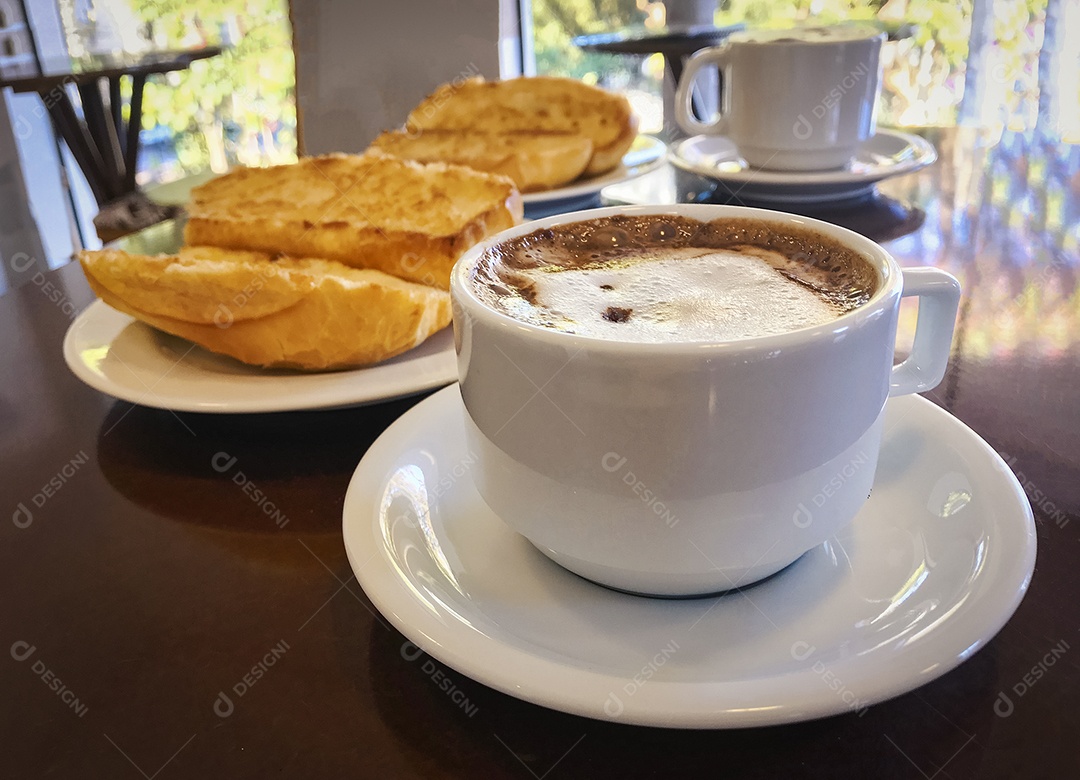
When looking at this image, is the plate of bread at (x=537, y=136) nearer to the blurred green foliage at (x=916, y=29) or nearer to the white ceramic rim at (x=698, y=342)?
the white ceramic rim at (x=698, y=342)

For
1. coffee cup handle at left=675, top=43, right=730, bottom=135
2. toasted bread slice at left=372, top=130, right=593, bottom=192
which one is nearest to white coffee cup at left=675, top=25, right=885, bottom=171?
coffee cup handle at left=675, top=43, right=730, bottom=135

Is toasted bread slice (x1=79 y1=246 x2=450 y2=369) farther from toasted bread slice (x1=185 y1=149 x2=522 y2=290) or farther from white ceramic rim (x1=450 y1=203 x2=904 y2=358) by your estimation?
white ceramic rim (x1=450 y1=203 x2=904 y2=358)

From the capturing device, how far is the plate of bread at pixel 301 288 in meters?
0.76

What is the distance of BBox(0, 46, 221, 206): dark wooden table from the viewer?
3016 millimetres

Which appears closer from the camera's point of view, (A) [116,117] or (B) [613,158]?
(B) [613,158]

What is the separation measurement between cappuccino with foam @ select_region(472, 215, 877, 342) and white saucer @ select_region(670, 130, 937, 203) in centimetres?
75

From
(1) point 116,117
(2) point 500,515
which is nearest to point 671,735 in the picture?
(2) point 500,515

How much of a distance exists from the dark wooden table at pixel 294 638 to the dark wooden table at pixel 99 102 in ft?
8.82

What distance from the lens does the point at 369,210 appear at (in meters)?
1.05

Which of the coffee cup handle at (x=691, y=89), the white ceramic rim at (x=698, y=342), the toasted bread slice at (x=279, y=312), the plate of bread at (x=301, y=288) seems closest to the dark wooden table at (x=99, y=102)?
the plate of bread at (x=301, y=288)

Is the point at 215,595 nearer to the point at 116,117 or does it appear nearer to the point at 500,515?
the point at 500,515

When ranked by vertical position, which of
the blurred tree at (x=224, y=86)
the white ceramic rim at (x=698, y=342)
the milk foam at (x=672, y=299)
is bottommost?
the blurred tree at (x=224, y=86)

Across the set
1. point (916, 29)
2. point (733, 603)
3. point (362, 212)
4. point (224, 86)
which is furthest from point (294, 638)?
point (224, 86)

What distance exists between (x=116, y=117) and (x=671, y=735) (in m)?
4.06
